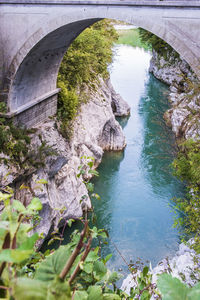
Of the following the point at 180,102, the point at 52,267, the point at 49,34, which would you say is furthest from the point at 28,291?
the point at 180,102

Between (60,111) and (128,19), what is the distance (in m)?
4.07

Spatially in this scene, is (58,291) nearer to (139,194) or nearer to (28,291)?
(28,291)

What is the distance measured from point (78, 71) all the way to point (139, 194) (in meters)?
4.70

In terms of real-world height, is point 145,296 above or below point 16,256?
below

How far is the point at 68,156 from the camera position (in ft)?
25.1

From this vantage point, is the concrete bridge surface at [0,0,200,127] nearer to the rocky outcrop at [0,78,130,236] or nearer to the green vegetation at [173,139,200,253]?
the rocky outcrop at [0,78,130,236]

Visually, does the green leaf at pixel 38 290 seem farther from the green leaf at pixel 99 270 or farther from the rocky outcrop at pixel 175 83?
the rocky outcrop at pixel 175 83

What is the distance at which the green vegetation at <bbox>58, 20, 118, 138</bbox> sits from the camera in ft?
28.7

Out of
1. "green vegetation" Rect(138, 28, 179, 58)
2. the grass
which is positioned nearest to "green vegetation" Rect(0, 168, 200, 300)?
"green vegetation" Rect(138, 28, 179, 58)

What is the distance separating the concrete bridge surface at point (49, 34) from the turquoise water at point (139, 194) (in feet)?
10.0

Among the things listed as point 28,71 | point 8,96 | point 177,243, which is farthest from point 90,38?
point 177,243

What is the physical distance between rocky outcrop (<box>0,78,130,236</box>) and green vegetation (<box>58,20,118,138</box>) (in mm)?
418

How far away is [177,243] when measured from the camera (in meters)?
7.11

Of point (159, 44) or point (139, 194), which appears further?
point (159, 44)
